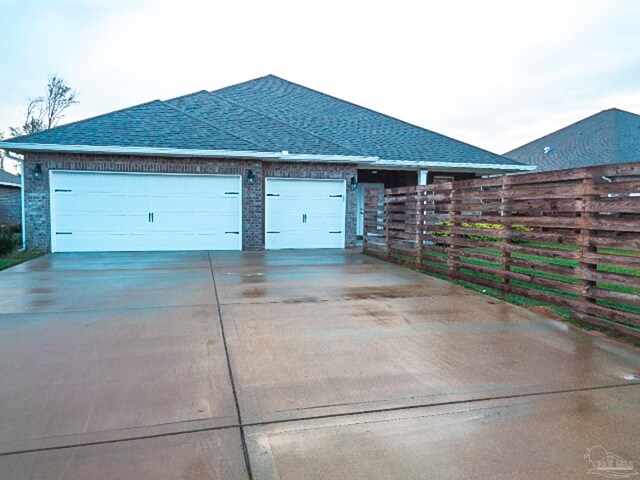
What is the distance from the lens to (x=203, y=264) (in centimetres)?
968

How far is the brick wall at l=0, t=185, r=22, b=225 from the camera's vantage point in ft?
70.0

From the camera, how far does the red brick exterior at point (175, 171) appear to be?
11438 mm

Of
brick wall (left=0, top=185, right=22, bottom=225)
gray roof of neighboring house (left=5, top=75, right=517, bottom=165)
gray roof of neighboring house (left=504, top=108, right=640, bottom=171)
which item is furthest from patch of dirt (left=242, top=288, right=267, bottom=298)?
gray roof of neighboring house (left=504, top=108, right=640, bottom=171)

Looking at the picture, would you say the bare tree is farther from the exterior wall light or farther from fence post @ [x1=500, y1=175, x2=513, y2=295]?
fence post @ [x1=500, y1=175, x2=513, y2=295]

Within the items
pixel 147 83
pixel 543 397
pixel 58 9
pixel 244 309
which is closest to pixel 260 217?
pixel 244 309

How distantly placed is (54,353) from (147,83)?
22.7m

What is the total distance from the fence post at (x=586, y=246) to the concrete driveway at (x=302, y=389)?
0.50 metres

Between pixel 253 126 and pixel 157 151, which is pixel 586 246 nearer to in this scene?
pixel 157 151

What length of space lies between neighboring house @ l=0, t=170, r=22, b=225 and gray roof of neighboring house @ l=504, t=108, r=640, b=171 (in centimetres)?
2712

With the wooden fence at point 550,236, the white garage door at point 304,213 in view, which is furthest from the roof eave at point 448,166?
the wooden fence at point 550,236

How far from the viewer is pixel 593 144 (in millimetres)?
22500

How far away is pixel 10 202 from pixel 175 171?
15.8 meters

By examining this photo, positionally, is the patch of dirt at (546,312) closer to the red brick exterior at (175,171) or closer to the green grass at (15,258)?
the red brick exterior at (175,171)

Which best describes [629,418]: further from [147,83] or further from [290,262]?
[147,83]
